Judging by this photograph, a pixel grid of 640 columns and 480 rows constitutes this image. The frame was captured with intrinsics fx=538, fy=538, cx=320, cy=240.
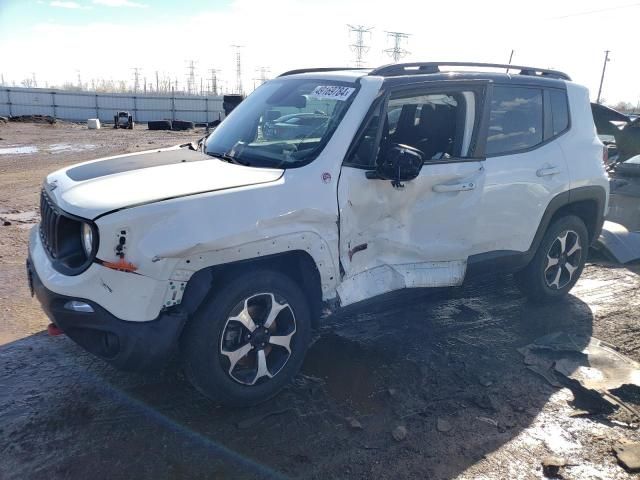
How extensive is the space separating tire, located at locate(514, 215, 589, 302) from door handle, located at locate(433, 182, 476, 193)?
1.30m

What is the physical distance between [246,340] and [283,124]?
165 cm

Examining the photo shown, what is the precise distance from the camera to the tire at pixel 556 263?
196 inches

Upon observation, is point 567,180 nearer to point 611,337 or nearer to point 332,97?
point 611,337

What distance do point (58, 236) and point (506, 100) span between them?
11.7ft

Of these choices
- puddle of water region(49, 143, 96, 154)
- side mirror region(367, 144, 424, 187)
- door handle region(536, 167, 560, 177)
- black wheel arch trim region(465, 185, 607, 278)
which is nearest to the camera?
side mirror region(367, 144, 424, 187)

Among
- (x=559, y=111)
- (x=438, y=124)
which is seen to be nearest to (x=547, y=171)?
(x=559, y=111)

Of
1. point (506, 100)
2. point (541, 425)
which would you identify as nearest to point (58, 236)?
point (541, 425)

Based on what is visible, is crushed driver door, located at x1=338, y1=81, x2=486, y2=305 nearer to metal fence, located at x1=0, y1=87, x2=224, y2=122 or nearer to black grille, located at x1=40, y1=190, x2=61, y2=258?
black grille, located at x1=40, y1=190, x2=61, y2=258

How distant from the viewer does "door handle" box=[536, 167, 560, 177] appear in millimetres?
4613

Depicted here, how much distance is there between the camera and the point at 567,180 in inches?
191

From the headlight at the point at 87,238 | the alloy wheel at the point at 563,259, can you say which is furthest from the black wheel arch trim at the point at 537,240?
the headlight at the point at 87,238

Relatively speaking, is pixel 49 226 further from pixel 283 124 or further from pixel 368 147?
pixel 368 147

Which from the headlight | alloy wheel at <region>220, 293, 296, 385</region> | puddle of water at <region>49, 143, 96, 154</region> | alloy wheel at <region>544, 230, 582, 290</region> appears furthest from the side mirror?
puddle of water at <region>49, 143, 96, 154</region>

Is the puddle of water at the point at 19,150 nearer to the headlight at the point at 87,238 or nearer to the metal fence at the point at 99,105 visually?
the headlight at the point at 87,238
